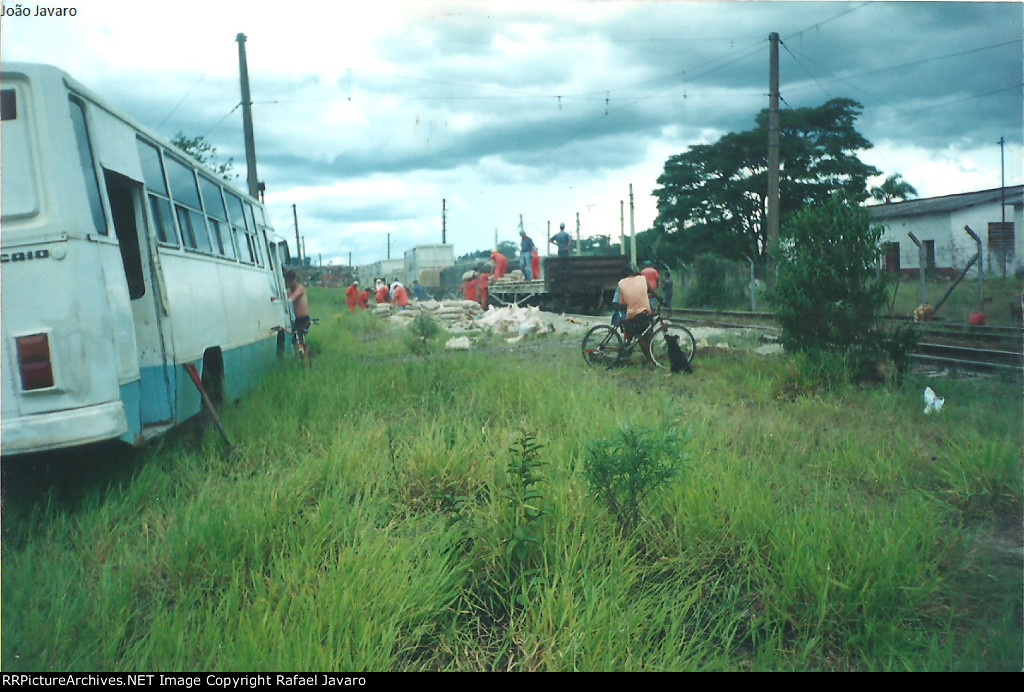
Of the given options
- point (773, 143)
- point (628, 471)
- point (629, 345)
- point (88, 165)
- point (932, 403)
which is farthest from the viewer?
point (773, 143)

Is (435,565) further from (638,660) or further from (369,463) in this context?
(369,463)

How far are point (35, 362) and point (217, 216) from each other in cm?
405

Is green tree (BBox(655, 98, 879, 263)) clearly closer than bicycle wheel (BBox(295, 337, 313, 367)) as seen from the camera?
No

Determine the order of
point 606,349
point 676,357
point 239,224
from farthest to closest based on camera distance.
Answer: point 606,349 → point 676,357 → point 239,224

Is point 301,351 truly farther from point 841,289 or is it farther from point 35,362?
point 841,289

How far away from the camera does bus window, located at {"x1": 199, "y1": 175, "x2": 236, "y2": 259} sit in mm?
7197

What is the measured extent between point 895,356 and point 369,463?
6.20 m

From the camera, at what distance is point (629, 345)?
33.6 feet

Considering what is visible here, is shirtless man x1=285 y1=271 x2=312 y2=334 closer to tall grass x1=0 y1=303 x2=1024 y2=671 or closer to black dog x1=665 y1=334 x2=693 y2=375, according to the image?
black dog x1=665 y1=334 x2=693 y2=375

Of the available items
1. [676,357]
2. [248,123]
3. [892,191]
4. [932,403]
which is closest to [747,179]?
[892,191]

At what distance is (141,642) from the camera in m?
2.86

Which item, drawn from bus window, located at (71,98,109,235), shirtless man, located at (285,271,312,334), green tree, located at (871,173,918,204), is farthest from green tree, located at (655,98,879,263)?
bus window, located at (71,98,109,235)

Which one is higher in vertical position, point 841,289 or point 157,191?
point 157,191

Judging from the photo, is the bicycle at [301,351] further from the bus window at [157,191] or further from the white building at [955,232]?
the white building at [955,232]
